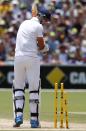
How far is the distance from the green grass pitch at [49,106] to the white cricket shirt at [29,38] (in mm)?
2216

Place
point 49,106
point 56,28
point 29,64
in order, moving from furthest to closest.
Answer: point 56,28 → point 49,106 → point 29,64

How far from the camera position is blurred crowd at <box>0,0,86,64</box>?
2186cm

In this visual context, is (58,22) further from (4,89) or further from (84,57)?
(4,89)

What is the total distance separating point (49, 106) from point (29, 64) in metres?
5.18

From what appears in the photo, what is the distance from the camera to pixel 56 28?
23.0 m

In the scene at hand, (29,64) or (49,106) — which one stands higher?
(29,64)

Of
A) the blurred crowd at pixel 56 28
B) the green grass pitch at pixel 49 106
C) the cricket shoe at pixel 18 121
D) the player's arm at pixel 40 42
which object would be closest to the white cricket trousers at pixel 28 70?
the player's arm at pixel 40 42

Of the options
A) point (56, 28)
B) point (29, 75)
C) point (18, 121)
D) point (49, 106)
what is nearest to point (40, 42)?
point (29, 75)

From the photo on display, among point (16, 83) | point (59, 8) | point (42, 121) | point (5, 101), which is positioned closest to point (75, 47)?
point (59, 8)

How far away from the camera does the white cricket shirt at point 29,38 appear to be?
Result: 10.8 meters

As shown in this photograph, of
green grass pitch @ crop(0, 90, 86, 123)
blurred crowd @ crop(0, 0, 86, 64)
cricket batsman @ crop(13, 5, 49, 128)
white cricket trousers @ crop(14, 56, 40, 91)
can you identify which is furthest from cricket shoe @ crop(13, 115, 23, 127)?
blurred crowd @ crop(0, 0, 86, 64)

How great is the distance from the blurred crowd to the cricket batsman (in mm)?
10538

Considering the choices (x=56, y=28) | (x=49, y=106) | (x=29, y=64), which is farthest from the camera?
(x=56, y=28)

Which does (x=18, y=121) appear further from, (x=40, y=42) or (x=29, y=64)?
(x=40, y=42)
